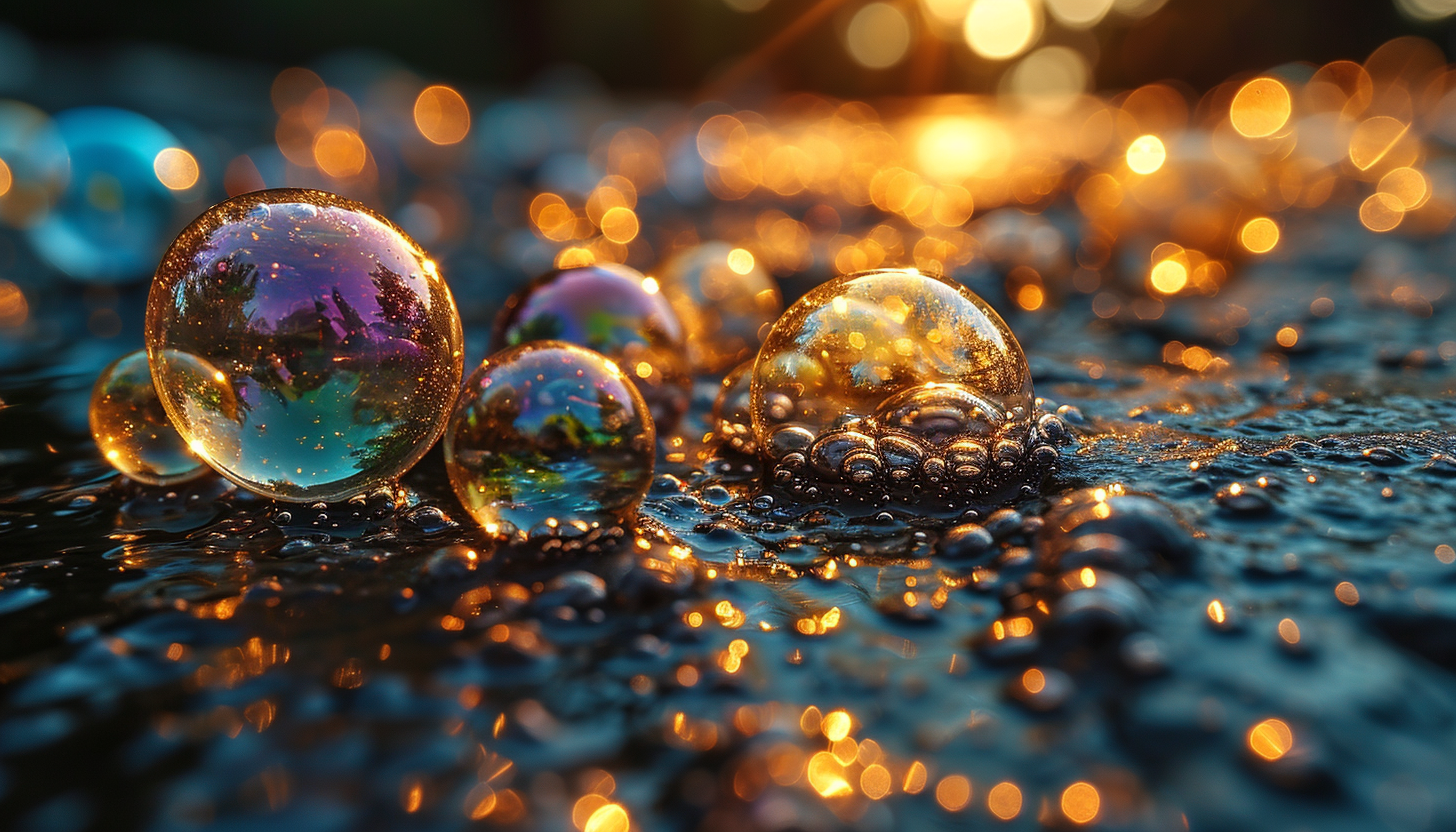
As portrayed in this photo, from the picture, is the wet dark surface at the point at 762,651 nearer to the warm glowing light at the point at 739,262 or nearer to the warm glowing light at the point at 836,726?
the warm glowing light at the point at 836,726

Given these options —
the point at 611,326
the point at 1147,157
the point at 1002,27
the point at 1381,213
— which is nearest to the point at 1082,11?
the point at 1002,27

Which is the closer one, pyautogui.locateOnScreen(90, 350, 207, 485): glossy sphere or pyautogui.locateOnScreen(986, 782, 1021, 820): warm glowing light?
pyautogui.locateOnScreen(986, 782, 1021, 820): warm glowing light

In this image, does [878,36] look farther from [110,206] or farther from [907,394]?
[907,394]

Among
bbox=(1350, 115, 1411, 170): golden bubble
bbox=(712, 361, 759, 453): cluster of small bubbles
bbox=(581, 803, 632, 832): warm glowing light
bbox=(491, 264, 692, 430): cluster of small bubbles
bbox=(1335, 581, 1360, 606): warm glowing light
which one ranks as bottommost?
bbox=(581, 803, 632, 832): warm glowing light

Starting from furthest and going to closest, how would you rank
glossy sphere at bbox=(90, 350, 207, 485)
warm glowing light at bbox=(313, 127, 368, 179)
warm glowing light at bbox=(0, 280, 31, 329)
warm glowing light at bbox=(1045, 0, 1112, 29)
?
warm glowing light at bbox=(1045, 0, 1112, 29) < warm glowing light at bbox=(313, 127, 368, 179) < warm glowing light at bbox=(0, 280, 31, 329) < glossy sphere at bbox=(90, 350, 207, 485)

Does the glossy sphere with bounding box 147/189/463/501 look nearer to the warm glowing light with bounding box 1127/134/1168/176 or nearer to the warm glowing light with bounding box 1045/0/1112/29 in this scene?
the warm glowing light with bounding box 1127/134/1168/176

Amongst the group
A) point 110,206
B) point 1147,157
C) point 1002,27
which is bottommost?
point 110,206

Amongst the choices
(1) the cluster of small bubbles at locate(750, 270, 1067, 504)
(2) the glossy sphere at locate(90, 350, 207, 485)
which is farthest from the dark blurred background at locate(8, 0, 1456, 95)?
(1) the cluster of small bubbles at locate(750, 270, 1067, 504)

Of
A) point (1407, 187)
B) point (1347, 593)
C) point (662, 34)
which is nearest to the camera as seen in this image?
point (1347, 593)
